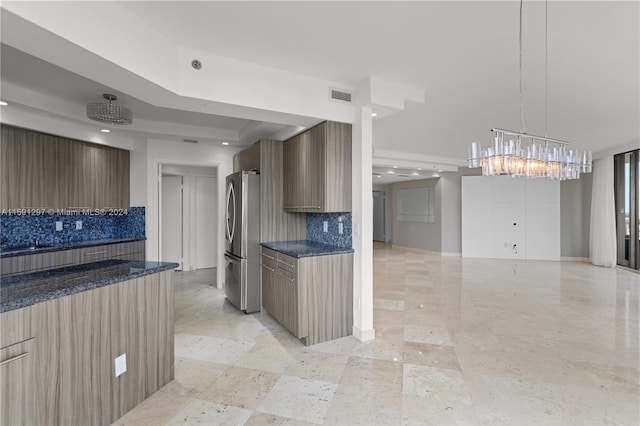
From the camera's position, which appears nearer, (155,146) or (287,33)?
(287,33)

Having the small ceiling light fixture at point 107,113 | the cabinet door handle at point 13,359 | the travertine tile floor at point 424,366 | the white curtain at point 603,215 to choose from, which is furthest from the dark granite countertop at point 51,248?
the white curtain at point 603,215

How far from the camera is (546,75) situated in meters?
2.91

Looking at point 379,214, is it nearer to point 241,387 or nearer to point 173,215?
point 173,215

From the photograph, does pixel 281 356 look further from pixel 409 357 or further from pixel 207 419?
pixel 409 357

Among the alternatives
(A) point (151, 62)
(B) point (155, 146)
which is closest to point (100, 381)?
(A) point (151, 62)

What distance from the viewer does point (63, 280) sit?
6.02ft

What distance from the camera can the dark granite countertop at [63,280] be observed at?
152 cm

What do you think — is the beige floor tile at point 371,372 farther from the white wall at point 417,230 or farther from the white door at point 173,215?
the white wall at point 417,230

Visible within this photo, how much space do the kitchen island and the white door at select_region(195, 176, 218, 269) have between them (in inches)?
167

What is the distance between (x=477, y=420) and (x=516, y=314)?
2433 mm

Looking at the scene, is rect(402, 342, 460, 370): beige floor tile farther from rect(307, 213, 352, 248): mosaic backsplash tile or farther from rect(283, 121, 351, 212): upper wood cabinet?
rect(283, 121, 351, 212): upper wood cabinet

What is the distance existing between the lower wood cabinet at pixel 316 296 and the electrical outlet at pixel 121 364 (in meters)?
1.45

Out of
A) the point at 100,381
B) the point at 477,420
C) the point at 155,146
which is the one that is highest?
the point at 155,146

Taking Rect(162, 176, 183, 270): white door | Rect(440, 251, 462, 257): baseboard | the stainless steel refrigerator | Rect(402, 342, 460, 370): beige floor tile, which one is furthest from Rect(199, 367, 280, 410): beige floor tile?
Rect(440, 251, 462, 257): baseboard
